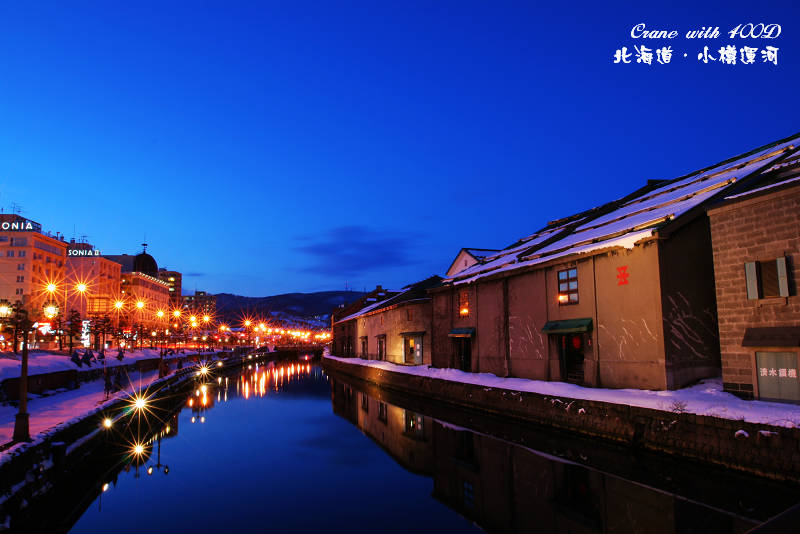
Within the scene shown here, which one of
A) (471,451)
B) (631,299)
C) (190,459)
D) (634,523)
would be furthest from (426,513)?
(631,299)

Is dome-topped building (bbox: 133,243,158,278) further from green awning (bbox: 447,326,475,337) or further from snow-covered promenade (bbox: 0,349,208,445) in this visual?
green awning (bbox: 447,326,475,337)

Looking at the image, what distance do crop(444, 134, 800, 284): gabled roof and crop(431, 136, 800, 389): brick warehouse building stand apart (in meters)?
0.08

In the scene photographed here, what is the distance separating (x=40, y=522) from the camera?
12.6 meters

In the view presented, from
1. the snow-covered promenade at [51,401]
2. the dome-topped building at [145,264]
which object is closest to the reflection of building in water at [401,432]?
the snow-covered promenade at [51,401]

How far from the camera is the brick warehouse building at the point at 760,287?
16031 mm

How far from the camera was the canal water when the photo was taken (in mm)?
12594

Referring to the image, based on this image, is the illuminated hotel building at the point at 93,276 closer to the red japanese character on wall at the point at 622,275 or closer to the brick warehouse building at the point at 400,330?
the brick warehouse building at the point at 400,330

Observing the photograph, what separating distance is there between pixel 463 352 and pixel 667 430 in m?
20.6

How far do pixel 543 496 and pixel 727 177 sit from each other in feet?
57.6

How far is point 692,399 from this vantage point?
56.4 ft

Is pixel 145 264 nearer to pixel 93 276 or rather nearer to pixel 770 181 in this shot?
pixel 93 276

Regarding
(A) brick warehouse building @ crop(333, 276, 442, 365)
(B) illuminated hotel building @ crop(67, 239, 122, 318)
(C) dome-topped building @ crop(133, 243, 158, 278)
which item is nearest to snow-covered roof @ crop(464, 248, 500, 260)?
(A) brick warehouse building @ crop(333, 276, 442, 365)

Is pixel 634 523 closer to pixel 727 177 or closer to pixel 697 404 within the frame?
pixel 697 404

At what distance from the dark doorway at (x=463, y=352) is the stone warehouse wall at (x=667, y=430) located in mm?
7019
